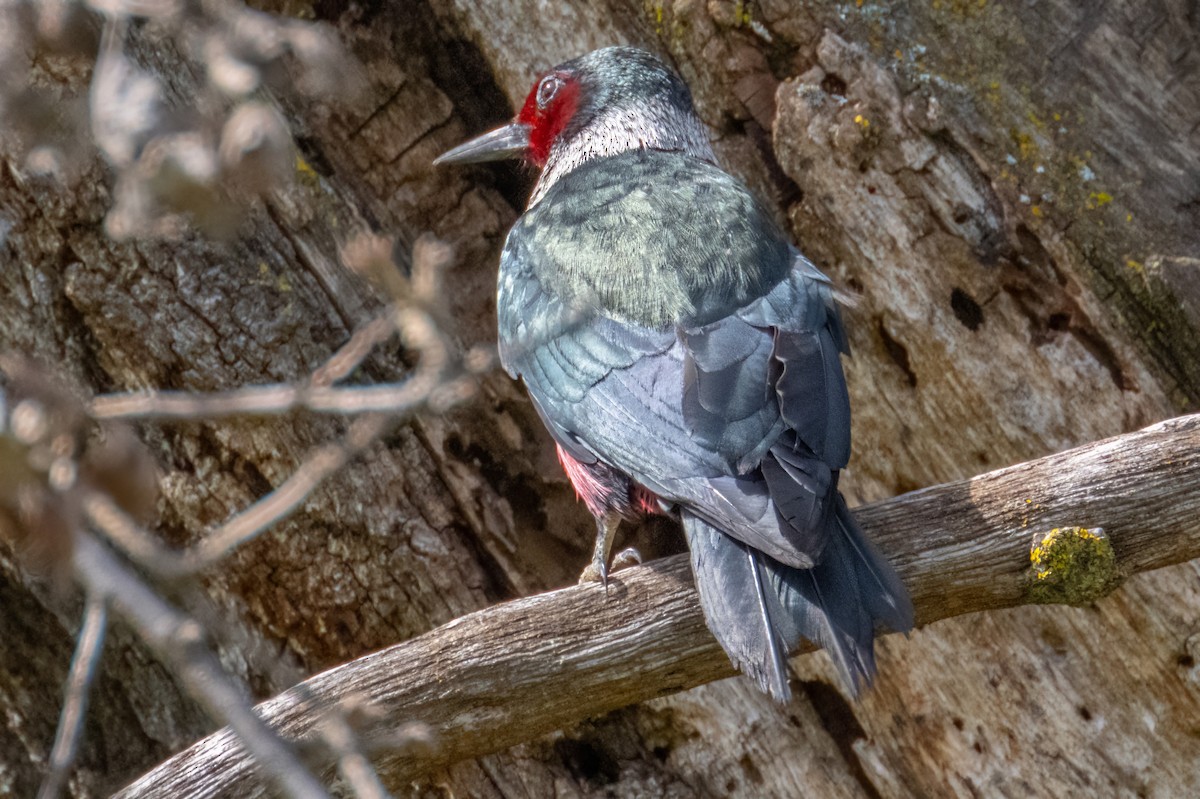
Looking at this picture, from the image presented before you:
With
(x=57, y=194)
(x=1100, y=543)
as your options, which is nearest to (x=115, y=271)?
(x=57, y=194)

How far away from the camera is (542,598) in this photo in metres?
2.95

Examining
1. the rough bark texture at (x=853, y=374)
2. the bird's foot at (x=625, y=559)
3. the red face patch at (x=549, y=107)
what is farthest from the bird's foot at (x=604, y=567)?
the red face patch at (x=549, y=107)

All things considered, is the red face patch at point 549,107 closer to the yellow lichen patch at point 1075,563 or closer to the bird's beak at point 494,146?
the bird's beak at point 494,146

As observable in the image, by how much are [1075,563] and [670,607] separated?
3.14 ft

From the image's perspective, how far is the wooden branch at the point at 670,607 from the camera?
9.38 ft

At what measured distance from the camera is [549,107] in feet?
13.4

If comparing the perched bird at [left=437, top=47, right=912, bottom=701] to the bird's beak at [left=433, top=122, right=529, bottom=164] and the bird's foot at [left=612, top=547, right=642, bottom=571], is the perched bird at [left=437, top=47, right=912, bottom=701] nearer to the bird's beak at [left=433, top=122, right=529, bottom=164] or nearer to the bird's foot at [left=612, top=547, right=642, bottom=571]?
the bird's beak at [left=433, top=122, right=529, bottom=164]

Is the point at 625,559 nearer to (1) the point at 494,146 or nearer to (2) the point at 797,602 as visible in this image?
(2) the point at 797,602

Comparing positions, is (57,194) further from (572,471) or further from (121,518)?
(121,518)

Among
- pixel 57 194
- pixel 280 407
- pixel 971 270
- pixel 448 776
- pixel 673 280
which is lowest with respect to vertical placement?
pixel 448 776

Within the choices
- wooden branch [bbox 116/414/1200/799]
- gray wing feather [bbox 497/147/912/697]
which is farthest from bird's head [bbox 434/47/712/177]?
wooden branch [bbox 116/414/1200/799]

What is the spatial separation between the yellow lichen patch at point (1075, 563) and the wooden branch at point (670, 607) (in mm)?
36

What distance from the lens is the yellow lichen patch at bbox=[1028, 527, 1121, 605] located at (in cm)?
284

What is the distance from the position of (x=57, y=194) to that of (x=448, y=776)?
2.13 meters
